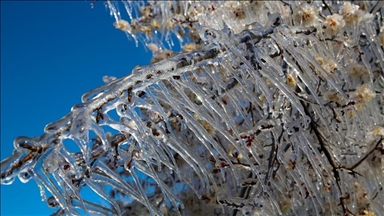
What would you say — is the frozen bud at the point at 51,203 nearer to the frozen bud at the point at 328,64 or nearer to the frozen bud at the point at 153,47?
the frozen bud at the point at 328,64

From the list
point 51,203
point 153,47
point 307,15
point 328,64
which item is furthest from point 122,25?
point 51,203

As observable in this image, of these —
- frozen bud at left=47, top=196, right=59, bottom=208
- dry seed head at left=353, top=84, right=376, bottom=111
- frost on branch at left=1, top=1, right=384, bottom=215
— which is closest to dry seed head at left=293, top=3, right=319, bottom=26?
frost on branch at left=1, top=1, right=384, bottom=215

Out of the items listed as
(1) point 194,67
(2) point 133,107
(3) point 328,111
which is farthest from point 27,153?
(3) point 328,111

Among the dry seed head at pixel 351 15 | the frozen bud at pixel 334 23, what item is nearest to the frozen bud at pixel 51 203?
the frozen bud at pixel 334 23

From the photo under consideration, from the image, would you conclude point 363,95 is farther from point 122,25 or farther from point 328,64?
point 122,25

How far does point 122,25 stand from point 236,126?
75.1 inches

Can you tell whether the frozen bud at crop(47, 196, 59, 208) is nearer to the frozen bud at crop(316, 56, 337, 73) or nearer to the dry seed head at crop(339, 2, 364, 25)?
the frozen bud at crop(316, 56, 337, 73)

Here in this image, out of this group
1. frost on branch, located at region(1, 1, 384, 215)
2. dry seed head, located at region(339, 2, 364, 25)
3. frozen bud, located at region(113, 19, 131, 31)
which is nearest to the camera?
frost on branch, located at region(1, 1, 384, 215)

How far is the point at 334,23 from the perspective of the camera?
216cm

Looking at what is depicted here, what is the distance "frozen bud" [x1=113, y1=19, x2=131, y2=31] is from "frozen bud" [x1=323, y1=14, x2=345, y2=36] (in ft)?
6.13

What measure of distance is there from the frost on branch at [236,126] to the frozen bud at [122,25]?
2.42 ft

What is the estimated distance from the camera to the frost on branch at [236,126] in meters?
1.19

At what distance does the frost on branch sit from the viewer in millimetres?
1187

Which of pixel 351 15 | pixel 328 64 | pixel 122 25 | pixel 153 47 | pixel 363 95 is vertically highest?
pixel 122 25
